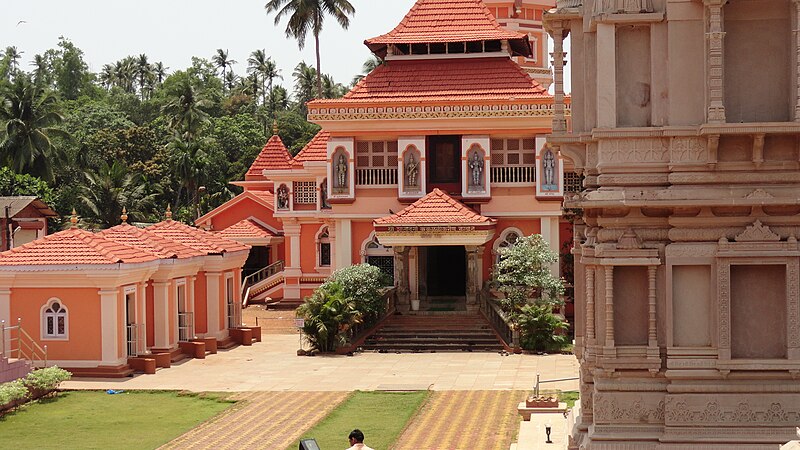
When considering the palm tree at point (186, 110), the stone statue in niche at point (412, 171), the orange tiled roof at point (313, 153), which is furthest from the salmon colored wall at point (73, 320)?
the palm tree at point (186, 110)

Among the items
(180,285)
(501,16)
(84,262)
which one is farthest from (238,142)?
(84,262)

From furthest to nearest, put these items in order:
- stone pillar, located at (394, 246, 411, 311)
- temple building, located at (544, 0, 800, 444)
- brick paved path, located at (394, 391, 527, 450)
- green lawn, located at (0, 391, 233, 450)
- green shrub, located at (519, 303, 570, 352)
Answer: stone pillar, located at (394, 246, 411, 311) < green shrub, located at (519, 303, 570, 352) < green lawn, located at (0, 391, 233, 450) < brick paved path, located at (394, 391, 527, 450) < temple building, located at (544, 0, 800, 444)

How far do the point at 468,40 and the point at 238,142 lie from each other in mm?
35034

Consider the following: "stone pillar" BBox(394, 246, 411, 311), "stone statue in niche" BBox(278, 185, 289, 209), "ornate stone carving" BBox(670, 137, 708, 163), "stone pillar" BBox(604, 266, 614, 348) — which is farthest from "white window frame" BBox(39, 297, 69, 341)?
"ornate stone carving" BBox(670, 137, 708, 163)

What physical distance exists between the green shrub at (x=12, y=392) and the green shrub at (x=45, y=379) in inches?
19.9

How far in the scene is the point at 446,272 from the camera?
36.1 meters

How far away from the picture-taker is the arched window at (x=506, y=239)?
34281mm

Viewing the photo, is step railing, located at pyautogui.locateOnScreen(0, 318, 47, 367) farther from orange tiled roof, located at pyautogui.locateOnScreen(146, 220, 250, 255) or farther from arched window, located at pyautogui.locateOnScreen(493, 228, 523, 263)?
arched window, located at pyautogui.locateOnScreen(493, 228, 523, 263)

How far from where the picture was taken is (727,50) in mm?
12234

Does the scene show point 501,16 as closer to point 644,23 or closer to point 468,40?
point 468,40

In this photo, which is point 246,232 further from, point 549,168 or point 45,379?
point 45,379

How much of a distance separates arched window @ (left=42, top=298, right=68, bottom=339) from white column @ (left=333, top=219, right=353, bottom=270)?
37.2 ft

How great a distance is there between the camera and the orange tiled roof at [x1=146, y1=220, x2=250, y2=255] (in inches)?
1221

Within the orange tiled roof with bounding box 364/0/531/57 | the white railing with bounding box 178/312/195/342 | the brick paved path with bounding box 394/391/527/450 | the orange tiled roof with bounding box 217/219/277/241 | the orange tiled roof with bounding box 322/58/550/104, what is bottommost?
the brick paved path with bounding box 394/391/527/450
